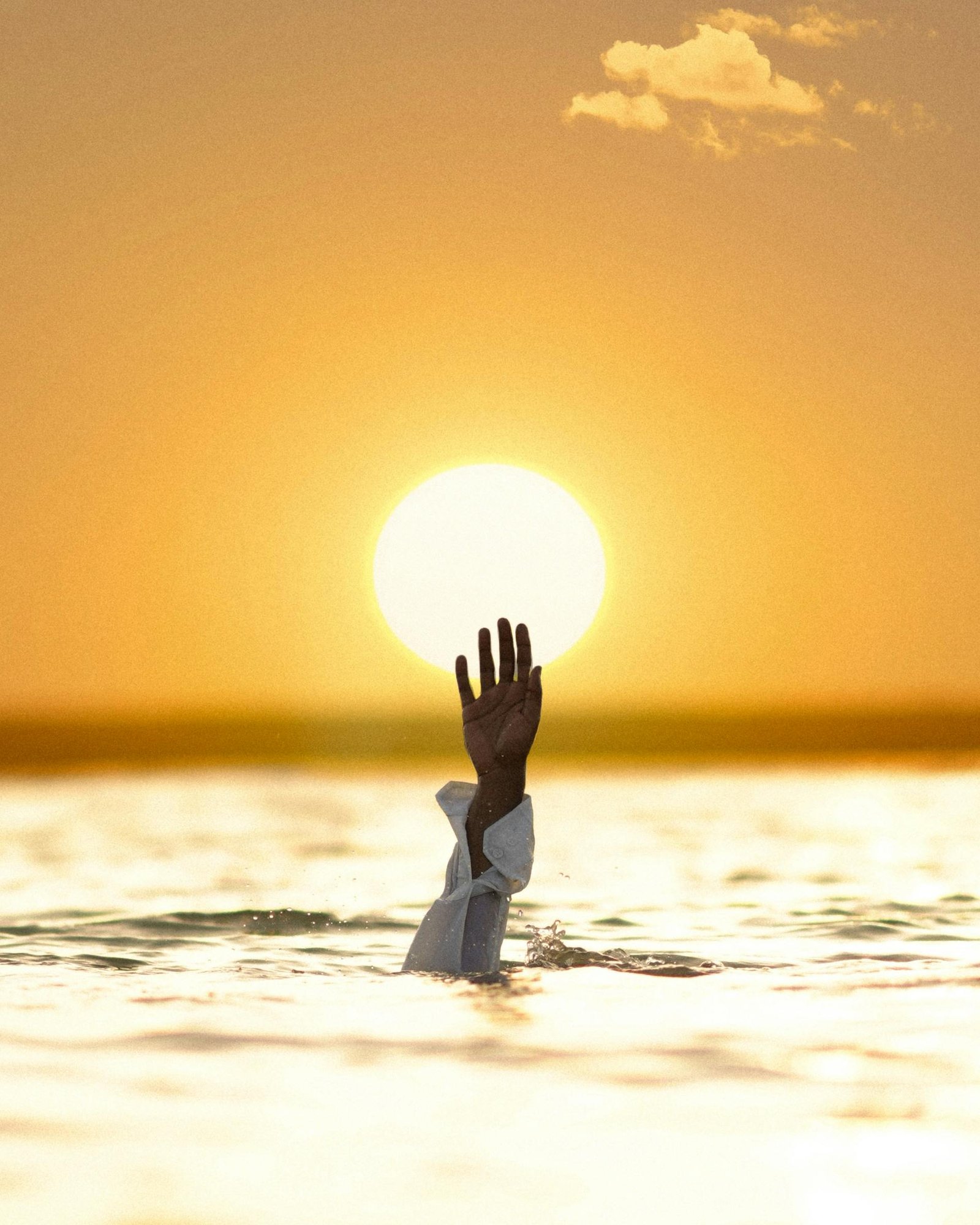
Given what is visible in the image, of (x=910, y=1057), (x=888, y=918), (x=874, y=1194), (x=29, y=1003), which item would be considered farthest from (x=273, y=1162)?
(x=888, y=918)

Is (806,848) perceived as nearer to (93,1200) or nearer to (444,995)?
(444,995)

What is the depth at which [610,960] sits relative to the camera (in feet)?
29.5

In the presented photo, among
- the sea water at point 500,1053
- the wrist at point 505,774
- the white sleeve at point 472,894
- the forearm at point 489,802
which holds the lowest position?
the sea water at point 500,1053

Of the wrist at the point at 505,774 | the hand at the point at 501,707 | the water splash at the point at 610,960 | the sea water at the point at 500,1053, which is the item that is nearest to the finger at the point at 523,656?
the hand at the point at 501,707

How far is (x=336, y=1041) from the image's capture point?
20.6 ft

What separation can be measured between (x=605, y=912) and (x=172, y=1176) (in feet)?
26.0

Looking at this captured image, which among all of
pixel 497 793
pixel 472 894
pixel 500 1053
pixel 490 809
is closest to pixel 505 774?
pixel 497 793

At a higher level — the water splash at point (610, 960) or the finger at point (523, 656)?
the finger at point (523, 656)

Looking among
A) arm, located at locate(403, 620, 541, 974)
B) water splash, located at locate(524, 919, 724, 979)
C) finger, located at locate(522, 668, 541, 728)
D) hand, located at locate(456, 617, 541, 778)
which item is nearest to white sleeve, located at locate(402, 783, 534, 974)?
arm, located at locate(403, 620, 541, 974)

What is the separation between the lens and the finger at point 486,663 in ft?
24.6

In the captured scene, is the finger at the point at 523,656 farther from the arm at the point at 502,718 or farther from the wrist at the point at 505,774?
the wrist at the point at 505,774

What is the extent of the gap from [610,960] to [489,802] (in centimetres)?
176

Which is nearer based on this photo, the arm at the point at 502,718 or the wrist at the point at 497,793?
the arm at the point at 502,718

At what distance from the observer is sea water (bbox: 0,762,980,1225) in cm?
425
